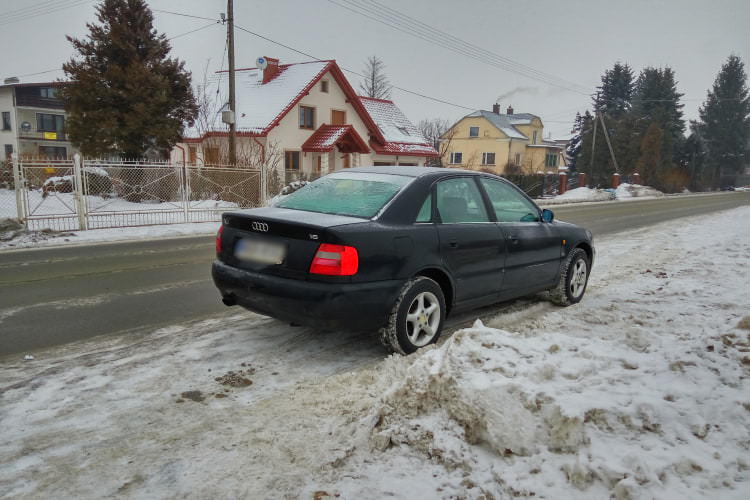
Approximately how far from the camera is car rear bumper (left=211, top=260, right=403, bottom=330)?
4.04 metres

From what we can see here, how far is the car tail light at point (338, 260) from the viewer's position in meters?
4.01

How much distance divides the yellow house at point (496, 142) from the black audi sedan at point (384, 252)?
2112 inches

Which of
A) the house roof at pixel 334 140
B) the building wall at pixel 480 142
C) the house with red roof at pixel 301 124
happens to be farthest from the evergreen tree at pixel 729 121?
the house roof at pixel 334 140

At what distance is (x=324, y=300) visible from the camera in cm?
404

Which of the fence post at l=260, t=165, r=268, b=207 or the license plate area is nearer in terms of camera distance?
the license plate area

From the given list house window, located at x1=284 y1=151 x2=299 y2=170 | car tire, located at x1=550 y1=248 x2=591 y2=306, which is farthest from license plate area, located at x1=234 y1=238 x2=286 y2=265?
house window, located at x1=284 y1=151 x2=299 y2=170

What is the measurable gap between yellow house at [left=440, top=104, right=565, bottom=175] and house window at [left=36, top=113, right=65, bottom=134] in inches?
1510

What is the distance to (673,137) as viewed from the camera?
2329 inches

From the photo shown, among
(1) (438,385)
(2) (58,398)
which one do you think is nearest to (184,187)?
(2) (58,398)

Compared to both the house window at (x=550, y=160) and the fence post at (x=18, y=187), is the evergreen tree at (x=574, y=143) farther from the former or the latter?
the fence post at (x=18, y=187)

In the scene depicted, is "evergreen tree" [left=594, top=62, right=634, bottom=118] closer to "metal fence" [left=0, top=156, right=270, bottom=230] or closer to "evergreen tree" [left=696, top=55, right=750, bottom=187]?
"evergreen tree" [left=696, top=55, right=750, bottom=187]

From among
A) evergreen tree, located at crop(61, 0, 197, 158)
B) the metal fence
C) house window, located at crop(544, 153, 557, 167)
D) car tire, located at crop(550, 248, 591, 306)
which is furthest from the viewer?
house window, located at crop(544, 153, 557, 167)

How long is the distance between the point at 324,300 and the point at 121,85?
19706 millimetres

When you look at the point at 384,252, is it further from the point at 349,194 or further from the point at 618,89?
the point at 618,89
